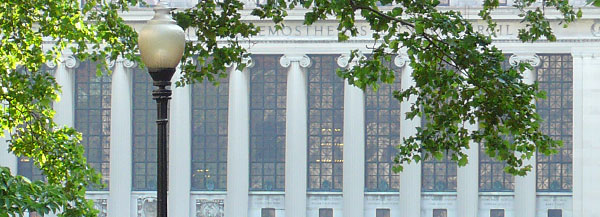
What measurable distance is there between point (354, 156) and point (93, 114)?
45.9 feet

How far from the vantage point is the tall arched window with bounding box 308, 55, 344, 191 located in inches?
3300

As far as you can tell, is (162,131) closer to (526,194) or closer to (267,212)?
(526,194)

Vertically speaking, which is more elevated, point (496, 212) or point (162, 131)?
point (162, 131)

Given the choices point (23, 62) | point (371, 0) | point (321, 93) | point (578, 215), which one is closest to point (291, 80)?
point (321, 93)

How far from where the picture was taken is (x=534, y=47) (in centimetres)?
8019

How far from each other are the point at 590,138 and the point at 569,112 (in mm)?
1668

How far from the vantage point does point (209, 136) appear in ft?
278

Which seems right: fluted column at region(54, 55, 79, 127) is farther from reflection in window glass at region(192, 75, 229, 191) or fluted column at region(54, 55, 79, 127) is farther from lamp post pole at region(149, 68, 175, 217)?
lamp post pole at region(149, 68, 175, 217)

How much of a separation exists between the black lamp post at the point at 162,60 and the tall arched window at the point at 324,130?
61.6 m

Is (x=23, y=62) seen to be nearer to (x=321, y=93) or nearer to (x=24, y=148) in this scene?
(x=24, y=148)

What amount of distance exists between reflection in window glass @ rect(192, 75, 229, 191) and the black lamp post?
6244 cm

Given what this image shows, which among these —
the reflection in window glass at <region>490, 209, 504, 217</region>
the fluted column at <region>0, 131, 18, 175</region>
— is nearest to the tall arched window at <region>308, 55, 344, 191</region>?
the reflection in window glass at <region>490, 209, 504, 217</region>

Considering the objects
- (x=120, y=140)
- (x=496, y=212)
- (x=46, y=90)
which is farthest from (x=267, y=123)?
(x=46, y=90)

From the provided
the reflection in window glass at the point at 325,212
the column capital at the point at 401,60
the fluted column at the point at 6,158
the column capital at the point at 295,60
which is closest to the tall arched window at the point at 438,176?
the reflection in window glass at the point at 325,212
